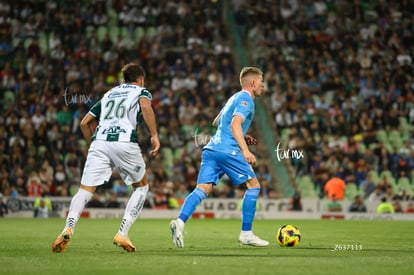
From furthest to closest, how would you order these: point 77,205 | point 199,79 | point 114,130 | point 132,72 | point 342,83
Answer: point 342,83 → point 199,79 → point 132,72 → point 114,130 → point 77,205

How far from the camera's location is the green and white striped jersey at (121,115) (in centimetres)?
1092

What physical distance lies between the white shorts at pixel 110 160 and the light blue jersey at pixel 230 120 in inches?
60.7

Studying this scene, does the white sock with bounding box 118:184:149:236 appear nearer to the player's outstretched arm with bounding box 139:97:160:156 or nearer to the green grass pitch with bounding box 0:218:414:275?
the green grass pitch with bounding box 0:218:414:275

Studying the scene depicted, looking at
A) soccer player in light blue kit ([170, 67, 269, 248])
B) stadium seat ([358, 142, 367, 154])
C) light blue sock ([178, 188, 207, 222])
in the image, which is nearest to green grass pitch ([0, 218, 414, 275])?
light blue sock ([178, 188, 207, 222])

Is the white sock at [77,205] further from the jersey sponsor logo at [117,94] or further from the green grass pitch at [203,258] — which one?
the jersey sponsor logo at [117,94]

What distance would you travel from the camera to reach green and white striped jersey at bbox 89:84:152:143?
10.9m

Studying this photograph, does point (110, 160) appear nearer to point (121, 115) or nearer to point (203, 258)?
point (121, 115)

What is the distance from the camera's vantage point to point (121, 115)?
36.0 ft

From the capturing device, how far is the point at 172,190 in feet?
89.5

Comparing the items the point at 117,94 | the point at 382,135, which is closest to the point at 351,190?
the point at 382,135

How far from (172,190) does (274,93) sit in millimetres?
6270

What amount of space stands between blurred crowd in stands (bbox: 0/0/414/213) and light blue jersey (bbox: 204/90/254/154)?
12378mm

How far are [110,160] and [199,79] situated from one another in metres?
20.8

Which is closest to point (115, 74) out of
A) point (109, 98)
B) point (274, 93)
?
point (274, 93)
